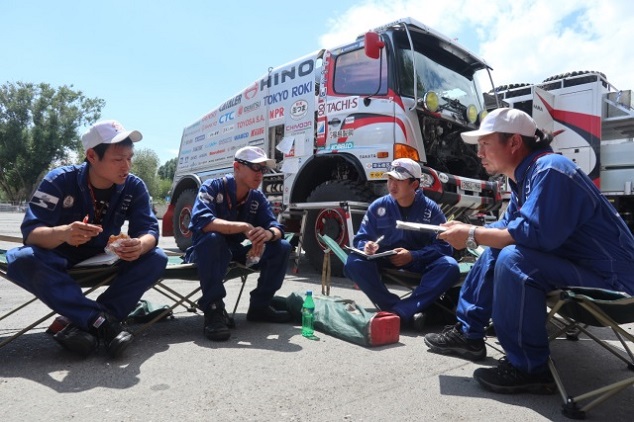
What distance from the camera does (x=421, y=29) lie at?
5.39 meters

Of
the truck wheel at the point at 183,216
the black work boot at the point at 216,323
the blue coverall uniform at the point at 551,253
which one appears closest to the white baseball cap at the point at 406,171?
the blue coverall uniform at the point at 551,253

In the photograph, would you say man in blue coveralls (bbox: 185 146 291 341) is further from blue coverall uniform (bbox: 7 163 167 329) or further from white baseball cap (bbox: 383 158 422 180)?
white baseball cap (bbox: 383 158 422 180)

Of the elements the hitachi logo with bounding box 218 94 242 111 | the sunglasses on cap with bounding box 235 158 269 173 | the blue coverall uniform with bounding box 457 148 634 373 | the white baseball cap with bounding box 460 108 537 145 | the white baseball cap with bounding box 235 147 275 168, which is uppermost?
the hitachi logo with bounding box 218 94 242 111

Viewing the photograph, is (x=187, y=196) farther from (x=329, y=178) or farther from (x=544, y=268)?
(x=544, y=268)

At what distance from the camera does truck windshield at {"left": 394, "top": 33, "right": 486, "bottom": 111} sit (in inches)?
208

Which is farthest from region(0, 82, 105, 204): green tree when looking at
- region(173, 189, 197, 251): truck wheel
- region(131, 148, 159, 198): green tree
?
region(173, 189, 197, 251): truck wheel

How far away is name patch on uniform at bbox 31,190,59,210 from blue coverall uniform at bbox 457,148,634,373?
7.53 feet

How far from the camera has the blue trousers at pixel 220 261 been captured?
9.60ft

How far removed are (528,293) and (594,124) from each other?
715cm

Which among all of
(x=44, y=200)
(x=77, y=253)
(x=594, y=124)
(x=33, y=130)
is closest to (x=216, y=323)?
(x=77, y=253)

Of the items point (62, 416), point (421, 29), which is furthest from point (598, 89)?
point (62, 416)

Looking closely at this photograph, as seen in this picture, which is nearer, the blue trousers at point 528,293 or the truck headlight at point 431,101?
the blue trousers at point 528,293

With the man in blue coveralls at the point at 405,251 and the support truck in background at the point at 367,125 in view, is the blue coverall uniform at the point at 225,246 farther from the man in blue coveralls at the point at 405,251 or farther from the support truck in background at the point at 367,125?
the support truck in background at the point at 367,125

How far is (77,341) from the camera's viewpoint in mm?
2322
